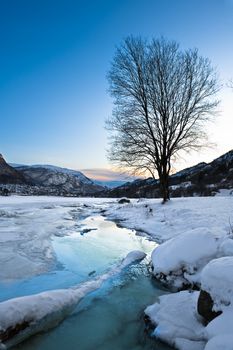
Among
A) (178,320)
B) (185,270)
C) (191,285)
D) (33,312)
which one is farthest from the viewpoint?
(185,270)

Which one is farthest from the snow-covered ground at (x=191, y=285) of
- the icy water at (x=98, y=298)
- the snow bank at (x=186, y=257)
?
the icy water at (x=98, y=298)

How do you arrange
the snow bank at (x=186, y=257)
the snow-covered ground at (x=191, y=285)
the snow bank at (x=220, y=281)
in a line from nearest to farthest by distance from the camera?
1. the snow-covered ground at (x=191, y=285)
2. the snow bank at (x=220, y=281)
3. the snow bank at (x=186, y=257)

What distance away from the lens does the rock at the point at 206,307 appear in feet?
12.5

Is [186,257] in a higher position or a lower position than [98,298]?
higher

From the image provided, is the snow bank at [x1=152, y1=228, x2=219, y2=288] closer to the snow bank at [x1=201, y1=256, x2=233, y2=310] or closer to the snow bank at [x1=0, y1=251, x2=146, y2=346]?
the snow bank at [x1=201, y1=256, x2=233, y2=310]

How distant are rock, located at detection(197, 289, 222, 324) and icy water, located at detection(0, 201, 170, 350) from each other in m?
0.70

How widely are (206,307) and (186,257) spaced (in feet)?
6.11

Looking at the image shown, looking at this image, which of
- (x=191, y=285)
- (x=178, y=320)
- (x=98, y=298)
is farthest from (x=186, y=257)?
(x=98, y=298)

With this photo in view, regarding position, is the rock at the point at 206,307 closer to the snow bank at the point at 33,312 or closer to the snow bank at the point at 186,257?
the snow bank at the point at 186,257

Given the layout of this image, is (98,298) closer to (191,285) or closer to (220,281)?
(191,285)

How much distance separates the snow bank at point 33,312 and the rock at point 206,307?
82.8 inches

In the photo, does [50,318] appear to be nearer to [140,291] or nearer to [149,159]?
[140,291]

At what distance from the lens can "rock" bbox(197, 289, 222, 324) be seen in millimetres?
3807

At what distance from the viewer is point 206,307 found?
155 inches
